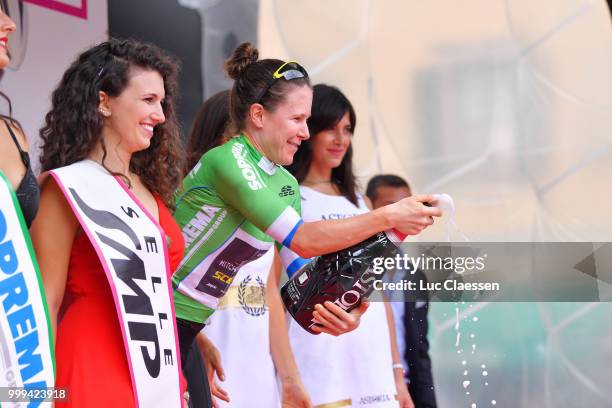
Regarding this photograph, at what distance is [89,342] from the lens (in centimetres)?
203

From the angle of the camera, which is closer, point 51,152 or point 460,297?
point 51,152

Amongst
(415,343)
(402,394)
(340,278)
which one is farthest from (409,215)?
(415,343)

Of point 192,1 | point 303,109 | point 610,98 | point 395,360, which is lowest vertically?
point 395,360

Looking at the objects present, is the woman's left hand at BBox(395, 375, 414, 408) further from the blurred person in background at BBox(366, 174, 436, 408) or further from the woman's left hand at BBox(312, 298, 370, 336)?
the woman's left hand at BBox(312, 298, 370, 336)

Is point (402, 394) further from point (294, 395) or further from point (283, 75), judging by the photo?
point (283, 75)

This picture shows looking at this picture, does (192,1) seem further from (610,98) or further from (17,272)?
(17,272)

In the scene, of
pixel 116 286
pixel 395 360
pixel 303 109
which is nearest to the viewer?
pixel 116 286

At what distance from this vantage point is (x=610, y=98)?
3.91 meters

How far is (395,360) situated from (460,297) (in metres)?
0.61

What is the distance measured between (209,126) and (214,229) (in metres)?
0.70

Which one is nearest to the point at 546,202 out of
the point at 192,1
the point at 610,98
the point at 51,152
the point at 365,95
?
the point at 610,98

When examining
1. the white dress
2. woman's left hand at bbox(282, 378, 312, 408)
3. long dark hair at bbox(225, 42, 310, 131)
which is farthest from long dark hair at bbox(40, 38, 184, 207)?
woman's left hand at bbox(282, 378, 312, 408)

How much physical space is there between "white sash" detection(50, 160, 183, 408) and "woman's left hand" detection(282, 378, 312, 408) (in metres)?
0.82

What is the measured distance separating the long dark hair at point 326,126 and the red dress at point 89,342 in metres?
1.39
